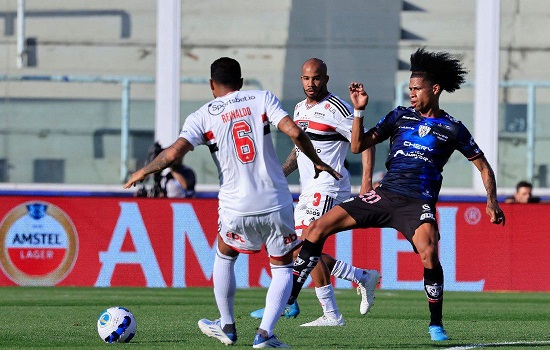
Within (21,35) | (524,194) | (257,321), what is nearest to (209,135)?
(257,321)

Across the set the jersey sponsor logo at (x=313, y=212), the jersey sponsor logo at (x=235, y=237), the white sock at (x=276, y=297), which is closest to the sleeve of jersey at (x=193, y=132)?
the jersey sponsor logo at (x=235, y=237)

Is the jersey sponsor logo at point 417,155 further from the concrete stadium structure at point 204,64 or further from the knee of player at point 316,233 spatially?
the concrete stadium structure at point 204,64

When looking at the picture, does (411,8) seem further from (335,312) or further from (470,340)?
(470,340)

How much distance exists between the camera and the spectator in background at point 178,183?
1820 cm

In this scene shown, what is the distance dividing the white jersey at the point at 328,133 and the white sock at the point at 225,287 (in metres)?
2.72

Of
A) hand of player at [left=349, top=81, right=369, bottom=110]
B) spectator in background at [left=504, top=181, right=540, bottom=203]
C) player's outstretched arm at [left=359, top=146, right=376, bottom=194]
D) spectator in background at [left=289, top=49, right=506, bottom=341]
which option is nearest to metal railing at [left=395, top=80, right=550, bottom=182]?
spectator in background at [left=504, top=181, right=540, bottom=203]

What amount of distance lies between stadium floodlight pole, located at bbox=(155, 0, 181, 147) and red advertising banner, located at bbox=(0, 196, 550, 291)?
3765 mm

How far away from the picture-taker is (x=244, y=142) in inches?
334

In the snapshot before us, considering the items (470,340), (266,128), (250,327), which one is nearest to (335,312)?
(250,327)

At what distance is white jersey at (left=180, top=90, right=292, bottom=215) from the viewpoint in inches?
334

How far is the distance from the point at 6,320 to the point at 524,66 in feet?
40.3

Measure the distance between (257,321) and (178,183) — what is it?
7247 millimetres

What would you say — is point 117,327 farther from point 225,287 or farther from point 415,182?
point 415,182

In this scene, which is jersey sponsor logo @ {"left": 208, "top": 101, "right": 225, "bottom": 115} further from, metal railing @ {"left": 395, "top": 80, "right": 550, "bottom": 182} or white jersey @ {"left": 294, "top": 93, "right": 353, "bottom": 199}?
metal railing @ {"left": 395, "top": 80, "right": 550, "bottom": 182}
